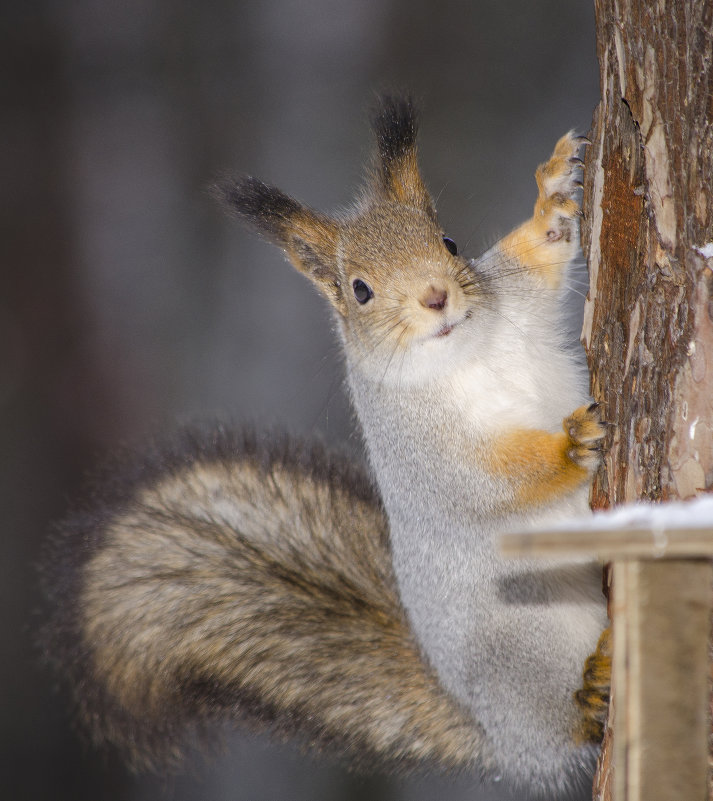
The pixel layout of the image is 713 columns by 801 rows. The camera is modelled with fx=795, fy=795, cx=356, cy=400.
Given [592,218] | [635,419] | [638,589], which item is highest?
[592,218]

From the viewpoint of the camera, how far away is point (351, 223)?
1.33m

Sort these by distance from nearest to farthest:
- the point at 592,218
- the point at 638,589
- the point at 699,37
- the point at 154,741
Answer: the point at 638,589
the point at 699,37
the point at 592,218
the point at 154,741

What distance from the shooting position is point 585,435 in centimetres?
102

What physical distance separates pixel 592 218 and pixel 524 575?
51cm

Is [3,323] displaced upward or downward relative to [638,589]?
upward

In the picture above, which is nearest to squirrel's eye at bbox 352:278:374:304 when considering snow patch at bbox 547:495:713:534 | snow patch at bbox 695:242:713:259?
snow patch at bbox 695:242:713:259

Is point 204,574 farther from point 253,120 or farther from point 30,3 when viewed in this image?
point 30,3

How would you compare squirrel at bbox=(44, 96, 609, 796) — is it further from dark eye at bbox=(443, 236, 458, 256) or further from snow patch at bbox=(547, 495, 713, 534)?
snow patch at bbox=(547, 495, 713, 534)

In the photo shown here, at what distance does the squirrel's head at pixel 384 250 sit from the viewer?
3.76 feet

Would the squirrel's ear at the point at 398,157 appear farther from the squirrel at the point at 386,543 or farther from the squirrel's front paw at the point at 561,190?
the squirrel's front paw at the point at 561,190

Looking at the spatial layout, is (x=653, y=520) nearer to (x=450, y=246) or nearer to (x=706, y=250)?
(x=706, y=250)

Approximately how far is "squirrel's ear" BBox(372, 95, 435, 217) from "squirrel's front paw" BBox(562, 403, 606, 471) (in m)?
0.47

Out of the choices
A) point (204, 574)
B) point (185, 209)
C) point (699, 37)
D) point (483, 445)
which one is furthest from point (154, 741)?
point (185, 209)

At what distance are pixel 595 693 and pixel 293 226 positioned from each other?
2.76 feet
